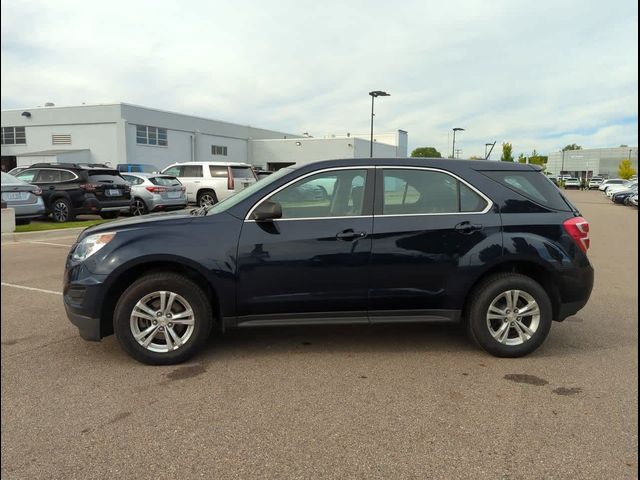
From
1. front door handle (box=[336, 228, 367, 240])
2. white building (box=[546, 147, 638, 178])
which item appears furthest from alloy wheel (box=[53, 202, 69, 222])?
white building (box=[546, 147, 638, 178])

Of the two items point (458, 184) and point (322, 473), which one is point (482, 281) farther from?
point (322, 473)

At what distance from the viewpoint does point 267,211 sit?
392cm

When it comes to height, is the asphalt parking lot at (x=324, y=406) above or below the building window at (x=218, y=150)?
below

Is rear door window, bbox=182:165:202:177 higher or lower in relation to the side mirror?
higher

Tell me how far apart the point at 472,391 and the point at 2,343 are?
13.2ft

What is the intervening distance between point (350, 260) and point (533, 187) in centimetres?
179

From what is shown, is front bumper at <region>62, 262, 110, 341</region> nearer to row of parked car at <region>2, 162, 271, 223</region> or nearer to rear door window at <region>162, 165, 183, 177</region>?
row of parked car at <region>2, 162, 271, 223</region>

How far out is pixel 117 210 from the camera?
13.7 metres

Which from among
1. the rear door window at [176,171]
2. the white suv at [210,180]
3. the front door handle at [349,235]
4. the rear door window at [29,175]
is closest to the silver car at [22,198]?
the rear door window at [29,175]

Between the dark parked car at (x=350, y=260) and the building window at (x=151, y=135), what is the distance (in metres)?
39.0

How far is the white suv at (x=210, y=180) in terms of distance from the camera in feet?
60.3

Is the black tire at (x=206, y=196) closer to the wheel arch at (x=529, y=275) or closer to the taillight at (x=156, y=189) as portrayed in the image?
the taillight at (x=156, y=189)

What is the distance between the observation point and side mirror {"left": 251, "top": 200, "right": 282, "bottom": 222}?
12.9ft

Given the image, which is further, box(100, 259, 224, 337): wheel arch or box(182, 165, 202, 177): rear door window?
box(182, 165, 202, 177): rear door window
